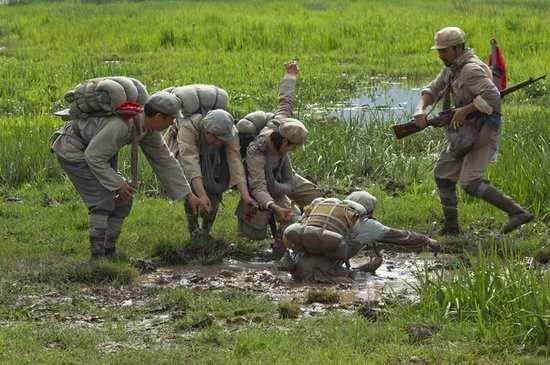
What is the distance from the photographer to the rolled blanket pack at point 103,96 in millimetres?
8484

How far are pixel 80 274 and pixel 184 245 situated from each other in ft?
3.81

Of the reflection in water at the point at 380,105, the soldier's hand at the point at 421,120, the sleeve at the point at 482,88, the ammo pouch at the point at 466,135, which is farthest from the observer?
the reflection in water at the point at 380,105

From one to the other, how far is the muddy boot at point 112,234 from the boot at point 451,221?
275 cm

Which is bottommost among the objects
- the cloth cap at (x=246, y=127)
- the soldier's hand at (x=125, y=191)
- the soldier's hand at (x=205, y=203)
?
the soldier's hand at (x=205, y=203)

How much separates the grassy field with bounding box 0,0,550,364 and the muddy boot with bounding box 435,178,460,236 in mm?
235

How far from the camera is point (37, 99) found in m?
16.1

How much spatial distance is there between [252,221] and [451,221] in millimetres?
1726

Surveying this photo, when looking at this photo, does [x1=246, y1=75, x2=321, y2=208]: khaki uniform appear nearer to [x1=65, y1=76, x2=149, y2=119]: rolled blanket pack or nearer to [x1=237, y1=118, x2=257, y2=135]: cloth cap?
[x1=237, y1=118, x2=257, y2=135]: cloth cap

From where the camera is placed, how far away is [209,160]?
31.0ft

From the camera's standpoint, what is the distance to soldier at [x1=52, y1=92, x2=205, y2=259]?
28.0ft

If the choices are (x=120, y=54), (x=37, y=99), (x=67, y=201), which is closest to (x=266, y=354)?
(x=67, y=201)

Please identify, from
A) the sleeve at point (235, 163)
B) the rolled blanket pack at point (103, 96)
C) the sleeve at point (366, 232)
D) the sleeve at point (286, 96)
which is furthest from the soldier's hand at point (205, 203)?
the sleeve at point (366, 232)

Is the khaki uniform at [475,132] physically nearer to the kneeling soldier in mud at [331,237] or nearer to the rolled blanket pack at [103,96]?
the kneeling soldier in mud at [331,237]

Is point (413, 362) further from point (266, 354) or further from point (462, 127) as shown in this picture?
point (462, 127)
